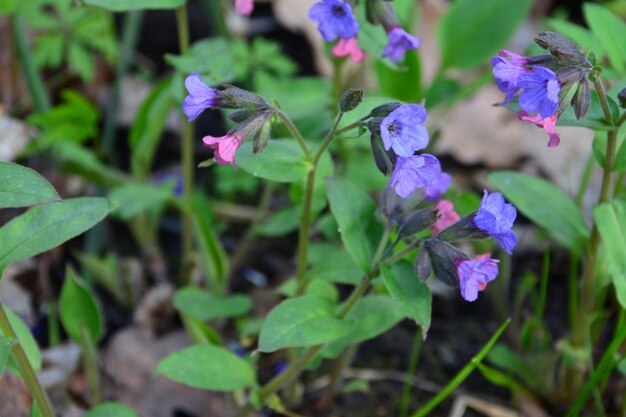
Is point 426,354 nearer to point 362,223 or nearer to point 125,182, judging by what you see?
point 362,223

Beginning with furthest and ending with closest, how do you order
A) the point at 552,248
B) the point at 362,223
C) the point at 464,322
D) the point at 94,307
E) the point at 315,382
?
the point at 552,248 < the point at 464,322 < the point at 315,382 < the point at 94,307 < the point at 362,223

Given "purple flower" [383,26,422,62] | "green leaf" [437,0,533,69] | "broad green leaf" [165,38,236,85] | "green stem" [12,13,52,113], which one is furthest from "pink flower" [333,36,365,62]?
"green stem" [12,13,52,113]

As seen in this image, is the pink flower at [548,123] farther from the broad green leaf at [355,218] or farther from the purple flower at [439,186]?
the broad green leaf at [355,218]

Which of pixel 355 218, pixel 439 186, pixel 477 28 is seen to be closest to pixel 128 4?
pixel 355 218

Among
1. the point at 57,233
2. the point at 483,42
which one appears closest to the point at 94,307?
the point at 57,233

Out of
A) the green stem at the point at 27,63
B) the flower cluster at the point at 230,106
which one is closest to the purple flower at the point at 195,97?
the flower cluster at the point at 230,106

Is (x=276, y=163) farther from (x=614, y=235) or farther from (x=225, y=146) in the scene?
(x=614, y=235)
